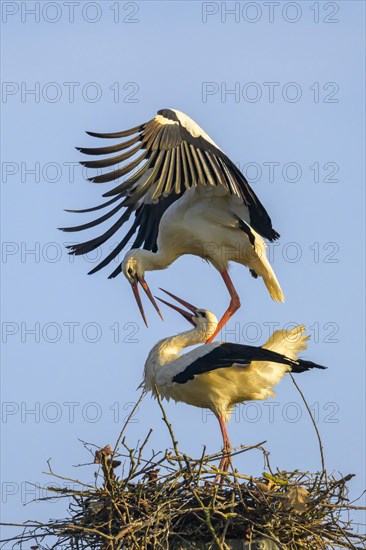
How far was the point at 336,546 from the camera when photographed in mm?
8180

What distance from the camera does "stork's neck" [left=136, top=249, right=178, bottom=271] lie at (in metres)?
11.0

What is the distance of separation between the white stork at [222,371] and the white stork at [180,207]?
1.00 metres

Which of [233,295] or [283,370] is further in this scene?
[233,295]

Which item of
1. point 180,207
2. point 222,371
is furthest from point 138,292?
point 222,371

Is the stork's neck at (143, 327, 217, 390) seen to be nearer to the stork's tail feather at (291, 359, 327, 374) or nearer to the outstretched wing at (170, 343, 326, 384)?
the outstretched wing at (170, 343, 326, 384)

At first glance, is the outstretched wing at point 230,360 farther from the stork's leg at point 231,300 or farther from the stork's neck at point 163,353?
the stork's leg at point 231,300

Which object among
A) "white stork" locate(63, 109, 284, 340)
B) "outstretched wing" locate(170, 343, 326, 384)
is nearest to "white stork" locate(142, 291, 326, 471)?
"outstretched wing" locate(170, 343, 326, 384)

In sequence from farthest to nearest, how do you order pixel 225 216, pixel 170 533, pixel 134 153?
pixel 225 216, pixel 134 153, pixel 170 533

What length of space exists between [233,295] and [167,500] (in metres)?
3.45

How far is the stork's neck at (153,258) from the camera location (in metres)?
11.0

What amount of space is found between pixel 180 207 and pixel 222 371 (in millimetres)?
1982

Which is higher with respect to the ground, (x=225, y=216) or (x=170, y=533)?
(x=225, y=216)

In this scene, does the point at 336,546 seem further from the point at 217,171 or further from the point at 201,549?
the point at 217,171

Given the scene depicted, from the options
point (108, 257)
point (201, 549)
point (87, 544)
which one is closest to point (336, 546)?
point (201, 549)
